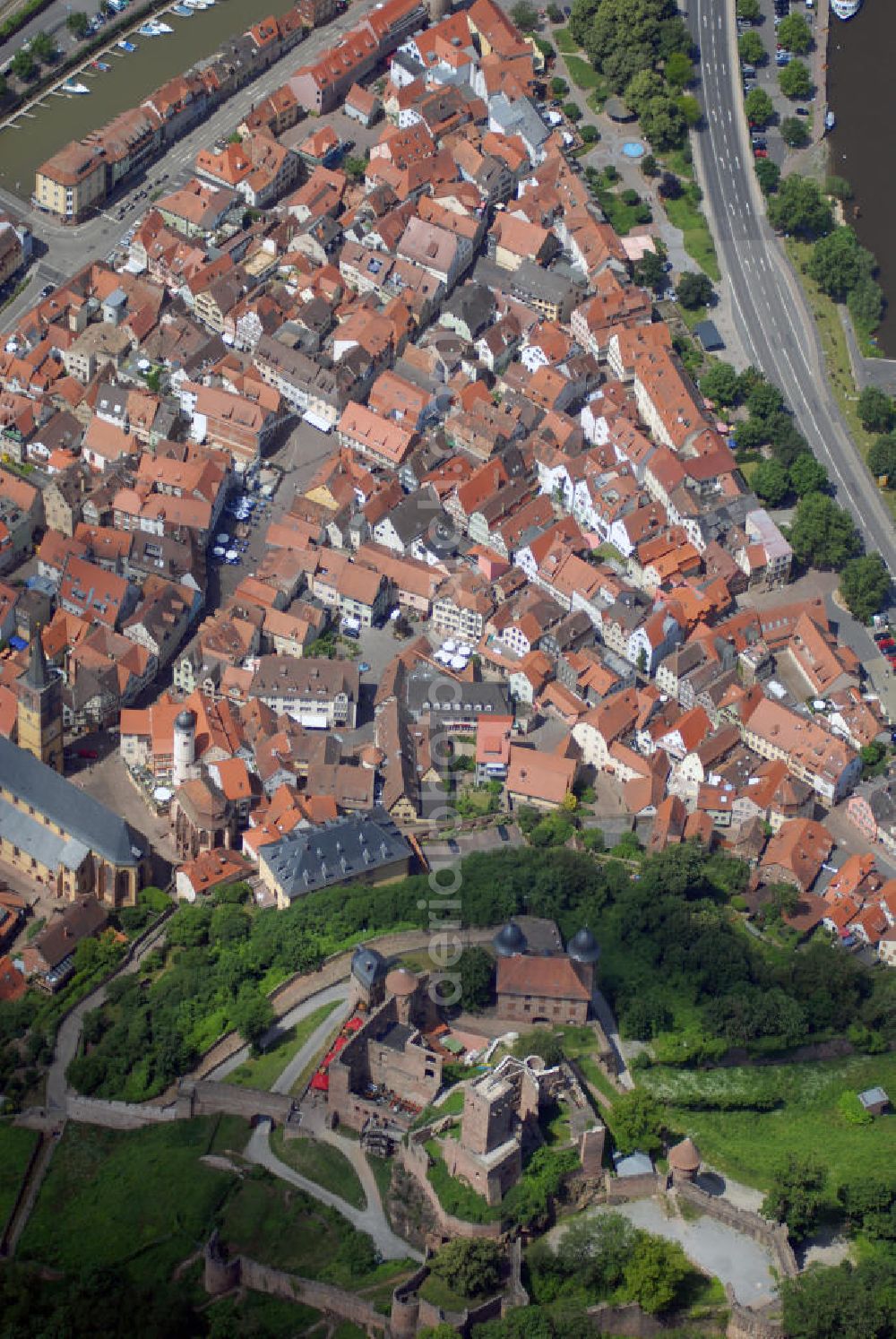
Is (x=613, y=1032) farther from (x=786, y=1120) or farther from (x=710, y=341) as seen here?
(x=710, y=341)

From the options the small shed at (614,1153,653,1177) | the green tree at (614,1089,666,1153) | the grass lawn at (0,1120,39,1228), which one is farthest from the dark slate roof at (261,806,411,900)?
the small shed at (614,1153,653,1177)

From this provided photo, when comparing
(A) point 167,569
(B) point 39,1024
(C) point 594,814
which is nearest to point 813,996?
(C) point 594,814

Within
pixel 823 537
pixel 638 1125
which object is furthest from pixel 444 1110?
pixel 823 537

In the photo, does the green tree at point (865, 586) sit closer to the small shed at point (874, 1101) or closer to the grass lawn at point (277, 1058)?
the small shed at point (874, 1101)

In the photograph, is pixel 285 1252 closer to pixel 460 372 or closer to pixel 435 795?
pixel 435 795

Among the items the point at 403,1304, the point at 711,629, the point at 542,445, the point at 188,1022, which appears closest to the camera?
the point at 403,1304

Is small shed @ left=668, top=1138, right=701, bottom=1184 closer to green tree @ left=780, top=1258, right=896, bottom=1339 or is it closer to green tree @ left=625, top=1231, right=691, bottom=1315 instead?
green tree @ left=625, top=1231, right=691, bottom=1315
